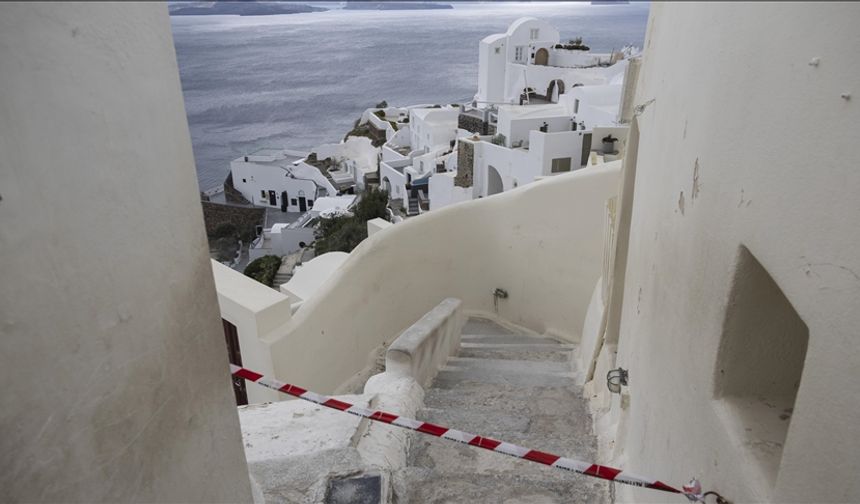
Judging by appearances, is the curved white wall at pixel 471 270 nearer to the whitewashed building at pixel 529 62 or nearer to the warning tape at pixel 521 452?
the warning tape at pixel 521 452

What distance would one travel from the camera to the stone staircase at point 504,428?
13.6 feet

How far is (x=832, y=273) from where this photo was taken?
1729 mm

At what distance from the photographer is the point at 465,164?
84.1ft

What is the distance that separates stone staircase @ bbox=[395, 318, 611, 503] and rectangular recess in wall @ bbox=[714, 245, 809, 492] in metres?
1.79

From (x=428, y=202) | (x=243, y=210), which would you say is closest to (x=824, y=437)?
(x=428, y=202)

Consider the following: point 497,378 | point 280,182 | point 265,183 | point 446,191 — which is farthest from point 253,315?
point 265,183

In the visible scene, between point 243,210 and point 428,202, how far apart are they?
19.2 metres

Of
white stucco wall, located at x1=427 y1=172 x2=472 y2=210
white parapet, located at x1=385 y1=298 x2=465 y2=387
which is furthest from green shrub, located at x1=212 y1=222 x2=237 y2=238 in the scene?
white parapet, located at x1=385 y1=298 x2=465 y2=387

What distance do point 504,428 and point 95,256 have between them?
3770 mm

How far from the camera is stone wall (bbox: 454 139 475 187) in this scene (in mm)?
25266

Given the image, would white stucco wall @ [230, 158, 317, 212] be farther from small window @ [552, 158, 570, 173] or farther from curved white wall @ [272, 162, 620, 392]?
curved white wall @ [272, 162, 620, 392]

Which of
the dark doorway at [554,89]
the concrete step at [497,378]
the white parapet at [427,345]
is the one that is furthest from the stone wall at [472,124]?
the concrete step at [497,378]

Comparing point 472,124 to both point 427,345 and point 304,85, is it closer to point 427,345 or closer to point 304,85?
point 427,345

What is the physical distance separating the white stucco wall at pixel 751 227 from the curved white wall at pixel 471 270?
4.29 meters
